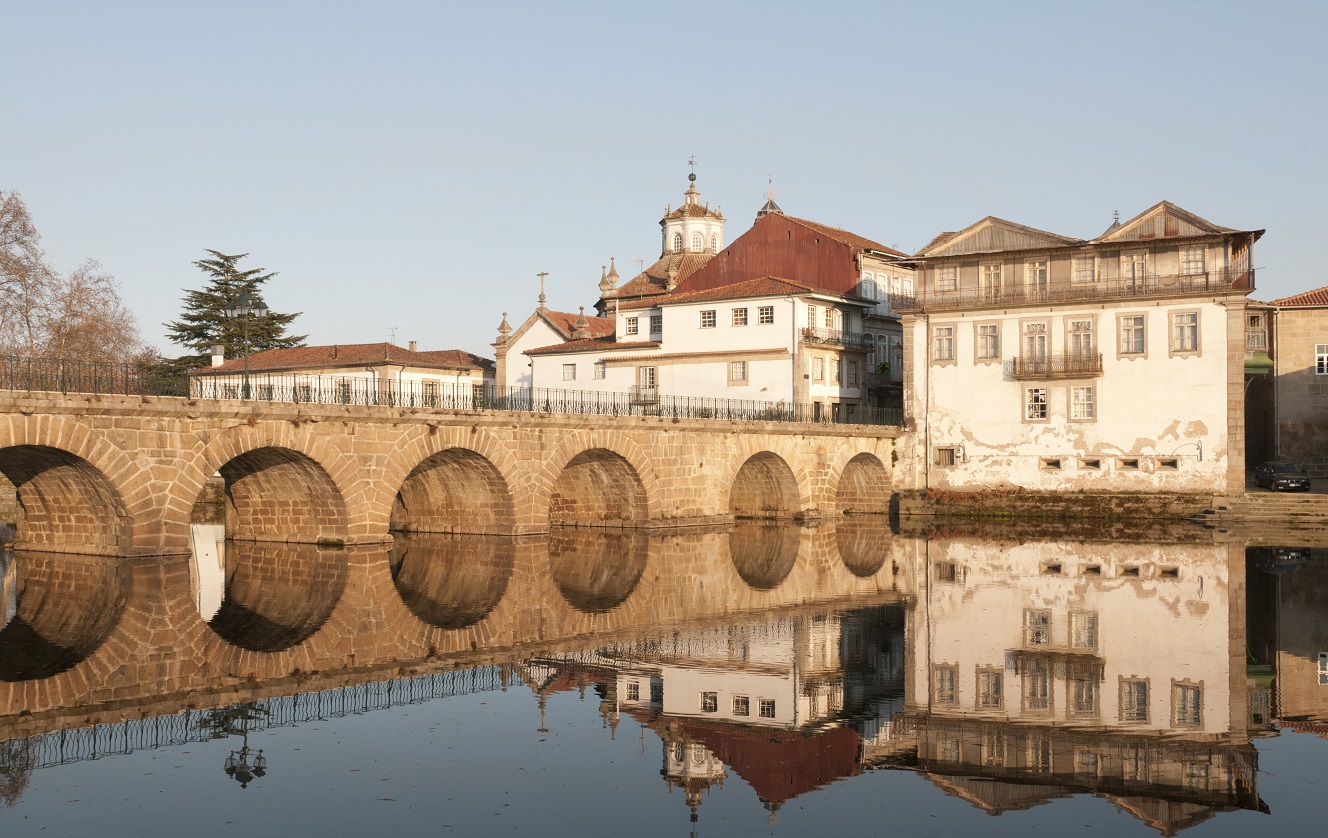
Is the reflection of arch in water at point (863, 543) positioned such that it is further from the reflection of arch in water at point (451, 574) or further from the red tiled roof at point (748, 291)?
the red tiled roof at point (748, 291)

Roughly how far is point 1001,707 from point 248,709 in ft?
30.7

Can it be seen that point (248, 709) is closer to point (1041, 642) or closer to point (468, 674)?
point (468, 674)

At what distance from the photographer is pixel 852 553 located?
120 ft

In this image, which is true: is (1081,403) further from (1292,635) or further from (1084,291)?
(1292,635)

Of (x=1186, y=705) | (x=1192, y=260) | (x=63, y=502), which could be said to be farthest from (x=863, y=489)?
(x=1186, y=705)

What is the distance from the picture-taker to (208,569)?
29.1 m

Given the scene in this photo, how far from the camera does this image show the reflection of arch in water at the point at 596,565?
84.6 feet

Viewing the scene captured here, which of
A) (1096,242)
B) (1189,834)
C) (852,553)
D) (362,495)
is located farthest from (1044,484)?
(1189,834)

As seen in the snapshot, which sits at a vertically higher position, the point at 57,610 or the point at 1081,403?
the point at 1081,403

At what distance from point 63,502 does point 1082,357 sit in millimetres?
34889

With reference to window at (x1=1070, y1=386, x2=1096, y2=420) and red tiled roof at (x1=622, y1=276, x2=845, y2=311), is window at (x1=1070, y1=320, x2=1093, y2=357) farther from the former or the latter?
red tiled roof at (x1=622, y1=276, x2=845, y2=311)

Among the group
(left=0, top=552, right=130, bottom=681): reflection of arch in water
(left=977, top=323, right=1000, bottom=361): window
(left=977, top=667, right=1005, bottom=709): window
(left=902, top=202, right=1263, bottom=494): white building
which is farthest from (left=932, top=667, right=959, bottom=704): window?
(left=977, top=323, right=1000, bottom=361): window

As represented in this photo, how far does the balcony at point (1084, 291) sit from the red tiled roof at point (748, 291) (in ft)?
12.8

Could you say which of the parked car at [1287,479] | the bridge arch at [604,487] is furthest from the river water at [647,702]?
the parked car at [1287,479]
